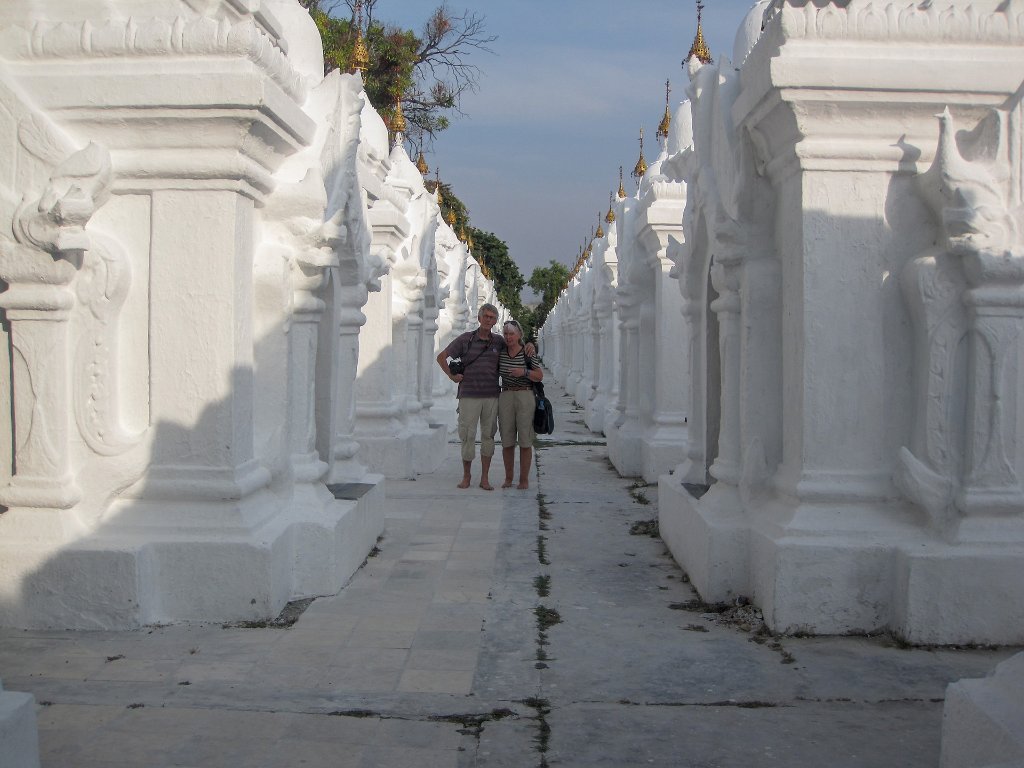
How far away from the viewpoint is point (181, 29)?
4.26m

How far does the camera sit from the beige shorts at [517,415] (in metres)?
8.70

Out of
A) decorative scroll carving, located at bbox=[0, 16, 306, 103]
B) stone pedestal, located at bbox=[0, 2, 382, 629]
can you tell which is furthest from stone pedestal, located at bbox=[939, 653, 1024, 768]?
decorative scroll carving, located at bbox=[0, 16, 306, 103]

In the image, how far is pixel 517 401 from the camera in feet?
28.7

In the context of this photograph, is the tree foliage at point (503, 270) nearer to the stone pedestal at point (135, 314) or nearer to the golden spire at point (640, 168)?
the golden spire at point (640, 168)

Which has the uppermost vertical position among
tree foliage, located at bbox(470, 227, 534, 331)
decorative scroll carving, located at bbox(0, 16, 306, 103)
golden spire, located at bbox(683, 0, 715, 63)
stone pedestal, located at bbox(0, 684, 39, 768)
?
tree foliage, located at bbox(470, 227, 534, 331)

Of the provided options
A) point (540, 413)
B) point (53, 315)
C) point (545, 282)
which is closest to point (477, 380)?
point (540, 413)

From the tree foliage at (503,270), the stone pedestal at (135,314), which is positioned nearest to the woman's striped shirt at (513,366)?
the stone pedestal at (135,314)

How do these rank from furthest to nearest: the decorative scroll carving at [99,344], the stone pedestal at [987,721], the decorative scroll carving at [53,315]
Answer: the decorative scroll carving at [99,344]
the decorative scroll carving at [53,315]
the stone pedestal at [987,721]

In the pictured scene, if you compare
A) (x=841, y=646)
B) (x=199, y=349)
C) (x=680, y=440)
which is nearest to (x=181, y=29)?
(x=199, y=349)

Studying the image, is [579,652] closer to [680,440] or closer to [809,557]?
[809,557]

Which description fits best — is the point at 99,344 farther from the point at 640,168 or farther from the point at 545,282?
the point at 545,282

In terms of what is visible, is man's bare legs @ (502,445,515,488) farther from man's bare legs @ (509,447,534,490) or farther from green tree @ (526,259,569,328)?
green tree @ (526,259,569,328)

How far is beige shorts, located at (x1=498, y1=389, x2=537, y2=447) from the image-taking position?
8.70 metres

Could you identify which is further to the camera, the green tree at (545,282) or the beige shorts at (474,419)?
the green tree at (545,282)
